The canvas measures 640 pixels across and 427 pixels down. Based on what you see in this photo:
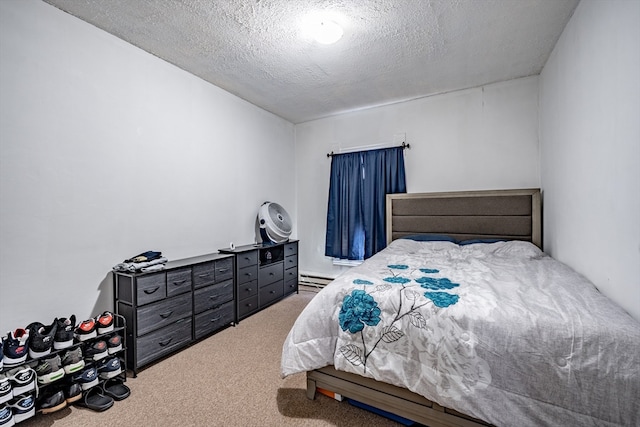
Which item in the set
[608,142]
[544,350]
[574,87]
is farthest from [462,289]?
[574,87]

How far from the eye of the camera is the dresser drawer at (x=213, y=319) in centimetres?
251

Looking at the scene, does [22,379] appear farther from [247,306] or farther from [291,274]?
[291,274]

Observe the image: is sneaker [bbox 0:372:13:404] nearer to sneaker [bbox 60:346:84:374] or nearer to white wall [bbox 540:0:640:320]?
sneaker [bbox 60:346:84:374]

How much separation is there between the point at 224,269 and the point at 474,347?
90.6 inches

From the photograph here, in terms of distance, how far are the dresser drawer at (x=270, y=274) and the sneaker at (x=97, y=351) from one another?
1637 mm

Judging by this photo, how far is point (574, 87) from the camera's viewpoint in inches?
82.0

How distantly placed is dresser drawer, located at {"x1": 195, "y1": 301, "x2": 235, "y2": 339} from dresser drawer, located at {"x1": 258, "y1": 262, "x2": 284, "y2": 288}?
548 mm

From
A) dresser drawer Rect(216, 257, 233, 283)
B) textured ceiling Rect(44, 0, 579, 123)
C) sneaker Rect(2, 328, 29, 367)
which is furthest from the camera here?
dresser drawer Rect(216, 257, 233, 283)

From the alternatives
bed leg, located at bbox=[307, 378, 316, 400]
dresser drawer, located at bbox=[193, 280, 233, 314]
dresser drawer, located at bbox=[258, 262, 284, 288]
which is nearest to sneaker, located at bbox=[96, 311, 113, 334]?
dresser drawer, located at bbox=[193, 280, 233, 314]

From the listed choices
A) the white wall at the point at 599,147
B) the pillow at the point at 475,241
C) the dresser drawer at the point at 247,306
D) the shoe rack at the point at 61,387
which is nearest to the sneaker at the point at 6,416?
the shoe rack at the point at 61,387

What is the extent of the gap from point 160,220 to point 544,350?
2.93 metres

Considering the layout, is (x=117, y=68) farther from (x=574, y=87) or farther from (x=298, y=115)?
(x=574, y=87)

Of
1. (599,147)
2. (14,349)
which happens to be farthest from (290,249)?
(599,147)

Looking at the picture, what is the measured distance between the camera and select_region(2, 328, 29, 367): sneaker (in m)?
1.50
